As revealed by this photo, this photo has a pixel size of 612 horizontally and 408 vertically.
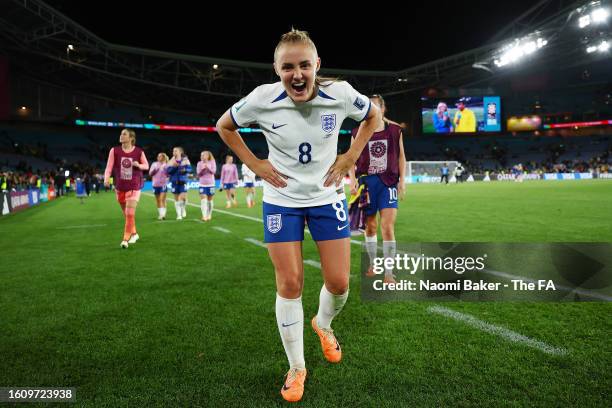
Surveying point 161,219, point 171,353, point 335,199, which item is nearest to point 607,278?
point 335,199

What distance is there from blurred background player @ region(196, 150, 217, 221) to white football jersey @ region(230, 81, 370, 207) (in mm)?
9591

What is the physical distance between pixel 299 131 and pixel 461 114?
190 feet

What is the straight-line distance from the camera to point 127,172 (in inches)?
313

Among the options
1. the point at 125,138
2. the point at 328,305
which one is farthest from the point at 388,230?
the point at 125,138

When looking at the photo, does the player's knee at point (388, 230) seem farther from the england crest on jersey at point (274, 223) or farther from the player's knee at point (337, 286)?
the england crest on jersey at point (274, 223)

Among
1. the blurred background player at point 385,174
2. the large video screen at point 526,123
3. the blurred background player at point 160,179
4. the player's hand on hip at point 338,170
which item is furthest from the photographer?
the large video screen at point 526,123

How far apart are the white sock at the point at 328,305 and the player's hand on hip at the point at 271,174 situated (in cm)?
85

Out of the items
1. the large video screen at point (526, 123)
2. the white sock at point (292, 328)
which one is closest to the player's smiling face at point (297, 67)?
the white sock at point (292, 328)

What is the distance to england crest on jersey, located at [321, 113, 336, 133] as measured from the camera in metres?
2.63

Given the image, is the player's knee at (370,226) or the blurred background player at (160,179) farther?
the blurred background player at (160,179)

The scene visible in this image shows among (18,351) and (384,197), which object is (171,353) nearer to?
(18,351)

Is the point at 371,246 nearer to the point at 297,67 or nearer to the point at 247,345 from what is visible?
the point at 247,345

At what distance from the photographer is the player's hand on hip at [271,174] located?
266cm

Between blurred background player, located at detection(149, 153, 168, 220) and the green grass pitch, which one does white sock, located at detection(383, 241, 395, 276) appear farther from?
blurred background player, located at detection(149, 153, 168, 220)
